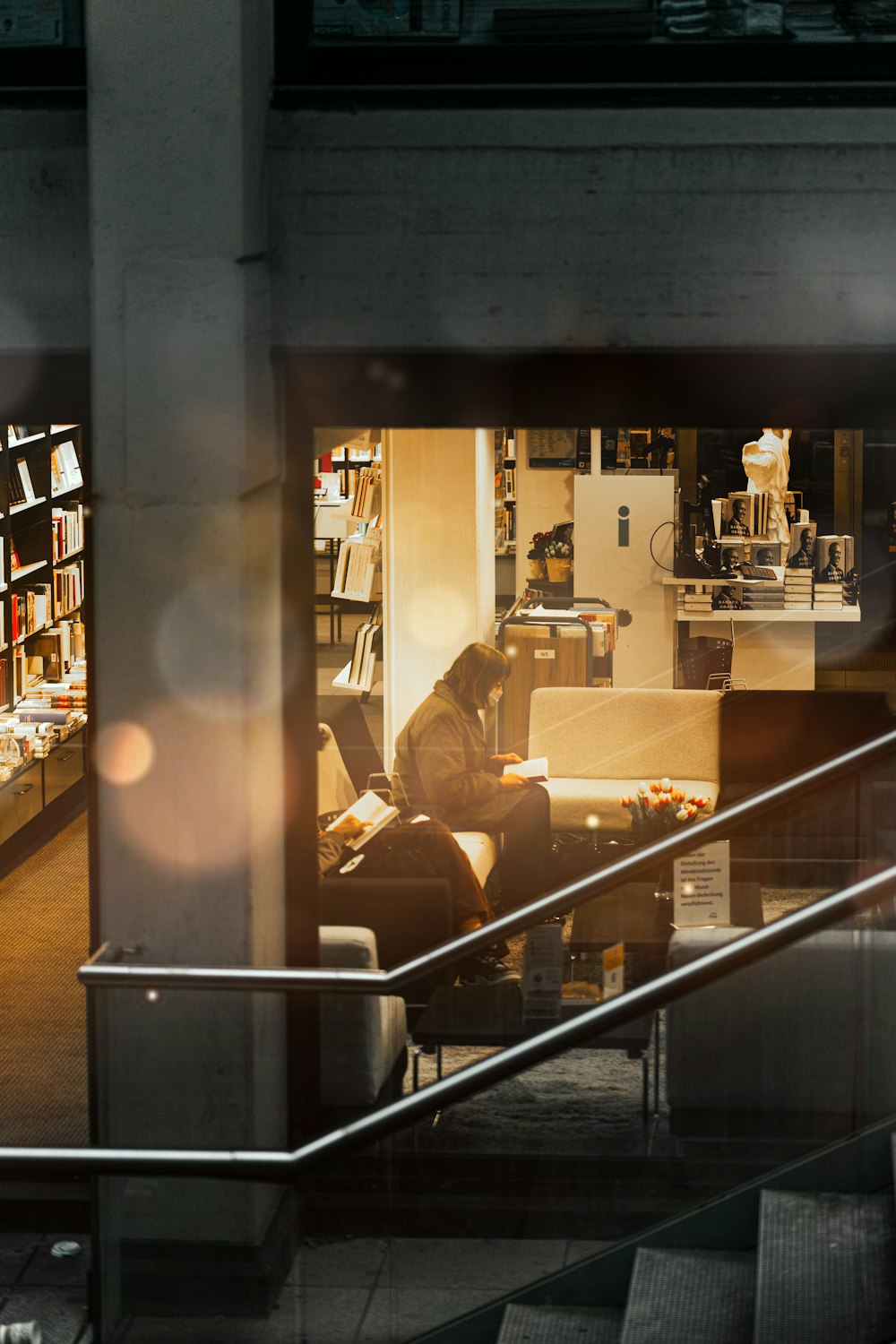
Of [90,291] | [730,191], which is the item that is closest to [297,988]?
[90,291]

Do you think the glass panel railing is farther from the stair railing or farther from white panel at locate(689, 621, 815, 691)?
white panel at locate(689, 621, 815, 691)

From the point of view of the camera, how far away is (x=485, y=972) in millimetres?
4230

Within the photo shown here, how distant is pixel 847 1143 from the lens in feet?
12.6

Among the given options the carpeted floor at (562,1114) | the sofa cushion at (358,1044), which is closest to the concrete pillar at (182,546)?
the sofa cushion at (358,1044)

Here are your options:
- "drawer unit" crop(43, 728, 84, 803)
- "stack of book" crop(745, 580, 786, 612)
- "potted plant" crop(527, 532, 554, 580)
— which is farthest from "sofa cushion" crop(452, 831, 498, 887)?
"drawer unit" crop(43, 728, 84, 803)

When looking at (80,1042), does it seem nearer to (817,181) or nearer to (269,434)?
(269,434)

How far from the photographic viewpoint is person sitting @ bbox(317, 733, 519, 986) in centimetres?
520

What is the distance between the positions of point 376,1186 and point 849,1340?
1.01m

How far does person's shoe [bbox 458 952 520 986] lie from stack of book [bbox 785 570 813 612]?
11.1 feet

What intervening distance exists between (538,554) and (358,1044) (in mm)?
3737

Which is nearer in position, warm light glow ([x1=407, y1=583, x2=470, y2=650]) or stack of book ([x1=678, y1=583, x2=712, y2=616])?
stack of book ([x1=678, y1=583, x2=712, y2=616])

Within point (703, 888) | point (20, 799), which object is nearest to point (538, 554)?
point (703, 888)

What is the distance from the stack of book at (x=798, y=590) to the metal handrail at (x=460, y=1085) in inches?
168

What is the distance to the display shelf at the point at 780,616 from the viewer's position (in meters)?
6.80
